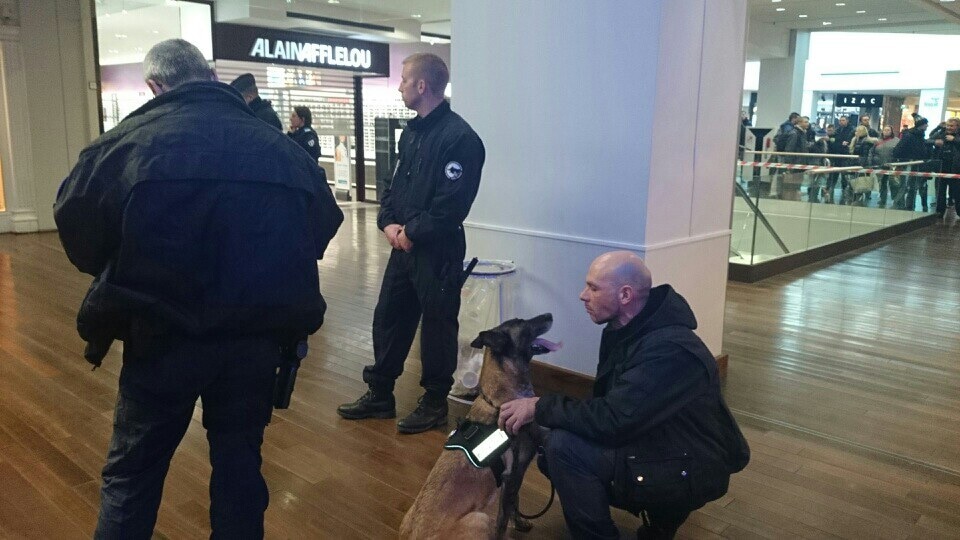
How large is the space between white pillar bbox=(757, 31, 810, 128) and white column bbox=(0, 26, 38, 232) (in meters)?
14.3

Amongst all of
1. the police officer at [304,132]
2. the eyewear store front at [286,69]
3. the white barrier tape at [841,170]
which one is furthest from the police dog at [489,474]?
the eyewear store front at [286,69]

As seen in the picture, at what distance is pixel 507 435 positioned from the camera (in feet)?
7.06

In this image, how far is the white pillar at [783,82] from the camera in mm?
16141

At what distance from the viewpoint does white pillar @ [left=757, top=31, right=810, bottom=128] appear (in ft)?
53.0

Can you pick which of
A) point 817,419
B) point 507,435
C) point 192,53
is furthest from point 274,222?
point 817,419

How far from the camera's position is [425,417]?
3.26 meters

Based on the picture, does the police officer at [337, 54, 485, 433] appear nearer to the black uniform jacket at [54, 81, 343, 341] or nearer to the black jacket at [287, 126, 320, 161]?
the black uniform jacket at [54, 81, 343, 341]

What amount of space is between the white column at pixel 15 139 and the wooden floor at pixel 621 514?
337 centimetres

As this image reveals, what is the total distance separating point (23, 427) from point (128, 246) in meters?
2.13

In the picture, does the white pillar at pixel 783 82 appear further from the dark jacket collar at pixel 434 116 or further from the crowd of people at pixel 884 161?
the dark jacket collar at pixel 434 116

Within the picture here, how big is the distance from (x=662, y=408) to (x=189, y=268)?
4.02 ft

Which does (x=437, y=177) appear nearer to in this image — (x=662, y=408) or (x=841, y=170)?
(x=662, y=408)

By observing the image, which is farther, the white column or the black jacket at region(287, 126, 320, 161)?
the white column

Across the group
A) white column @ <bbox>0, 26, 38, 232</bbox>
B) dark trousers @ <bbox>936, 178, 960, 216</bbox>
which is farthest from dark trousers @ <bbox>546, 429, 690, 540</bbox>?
dark trousers @ <bbox>936, 178, 960, 216</bbox>
